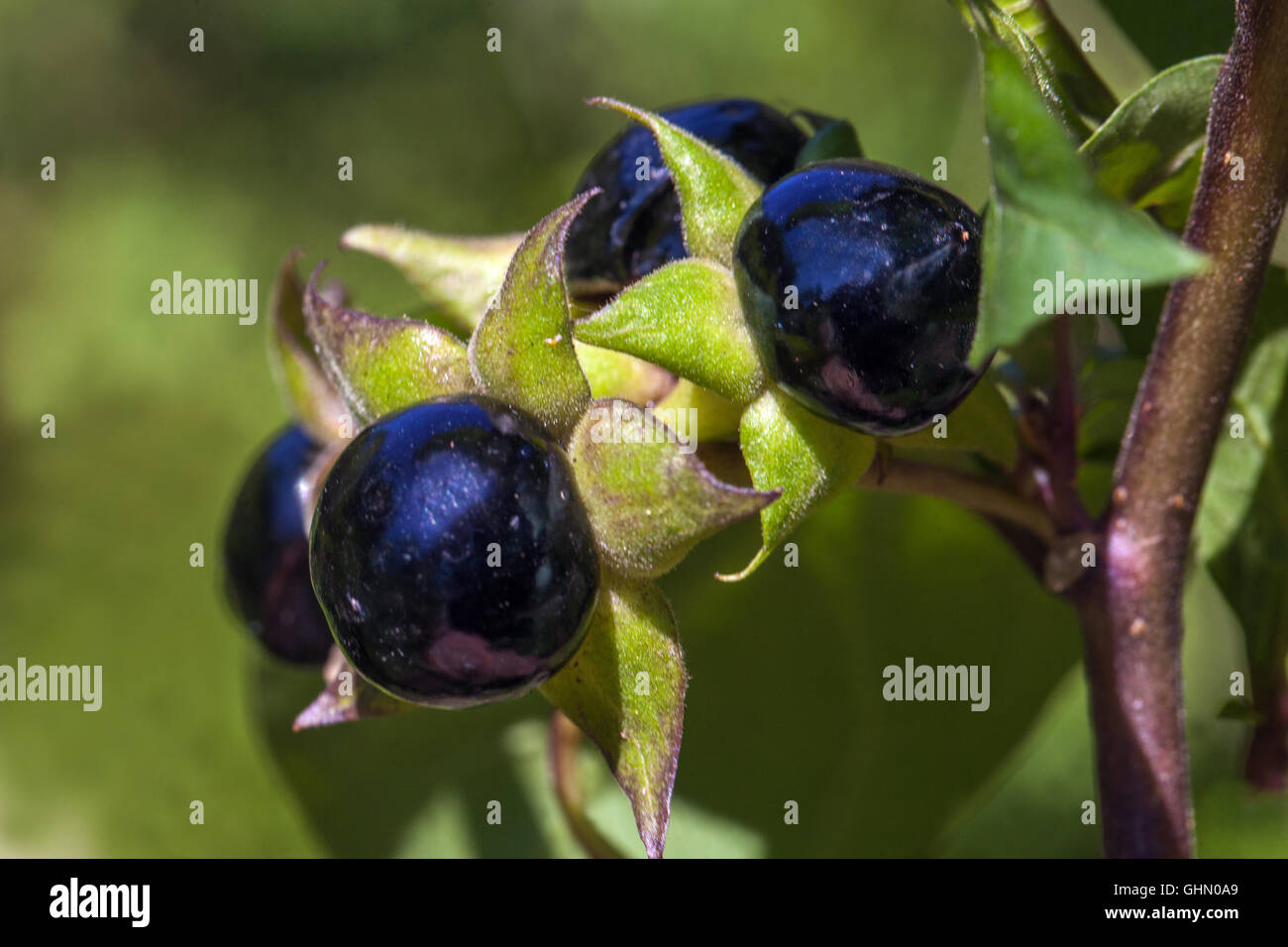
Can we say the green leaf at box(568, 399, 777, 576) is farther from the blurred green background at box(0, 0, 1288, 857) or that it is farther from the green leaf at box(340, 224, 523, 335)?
the blurred green background at box(0, 0, 1288, 857)

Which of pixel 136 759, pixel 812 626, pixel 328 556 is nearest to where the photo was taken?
pixel 328 556

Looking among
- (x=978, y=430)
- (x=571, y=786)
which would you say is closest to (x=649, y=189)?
(x=978, y=430)

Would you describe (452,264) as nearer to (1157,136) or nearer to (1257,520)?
(1157,136)

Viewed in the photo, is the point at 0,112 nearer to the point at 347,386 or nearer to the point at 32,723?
the point at 32,723

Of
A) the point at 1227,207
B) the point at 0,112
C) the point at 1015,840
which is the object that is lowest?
the point at 1015,840

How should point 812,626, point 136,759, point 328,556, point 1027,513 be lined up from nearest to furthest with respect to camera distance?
point 328,556, point 1027,513, point 812,626, point 136,759

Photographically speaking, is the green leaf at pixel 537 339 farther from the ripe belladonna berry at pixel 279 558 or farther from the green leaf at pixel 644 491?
the ripe belladonna berry at pixel 279 558

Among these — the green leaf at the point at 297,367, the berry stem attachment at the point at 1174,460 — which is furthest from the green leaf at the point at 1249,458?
the green leaf at the point at 297,367

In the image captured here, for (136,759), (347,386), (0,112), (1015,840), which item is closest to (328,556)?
(347,386)
